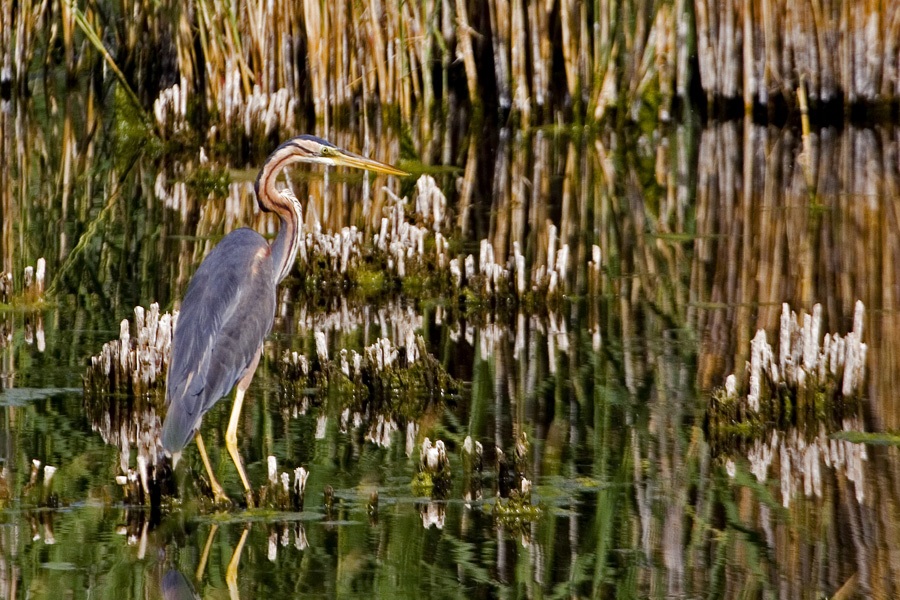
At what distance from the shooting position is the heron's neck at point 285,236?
19.8 feet

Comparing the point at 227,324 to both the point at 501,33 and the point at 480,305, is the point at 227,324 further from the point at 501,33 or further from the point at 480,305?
the point at 501,33

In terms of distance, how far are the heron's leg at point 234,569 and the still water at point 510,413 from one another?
0.04 ft

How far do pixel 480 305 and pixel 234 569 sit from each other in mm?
3797

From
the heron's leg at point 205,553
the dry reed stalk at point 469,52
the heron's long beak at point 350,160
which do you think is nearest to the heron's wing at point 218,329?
the heron's leg at point 205,553

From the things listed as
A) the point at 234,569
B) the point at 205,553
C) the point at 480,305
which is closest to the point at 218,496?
the point at 205,553

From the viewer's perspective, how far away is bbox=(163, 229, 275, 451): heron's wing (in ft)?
17.0

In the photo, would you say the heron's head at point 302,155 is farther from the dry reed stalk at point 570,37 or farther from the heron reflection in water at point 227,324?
the dry reed stalk at point 570,37

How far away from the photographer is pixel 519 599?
4434 millimetres

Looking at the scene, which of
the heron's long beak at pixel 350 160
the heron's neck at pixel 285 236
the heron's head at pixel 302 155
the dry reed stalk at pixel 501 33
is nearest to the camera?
the heron's neck at pixel 285 236

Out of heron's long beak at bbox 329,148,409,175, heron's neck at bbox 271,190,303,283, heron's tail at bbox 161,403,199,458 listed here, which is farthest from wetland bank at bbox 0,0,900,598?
heron's long beak at bbox 329,148,409,175

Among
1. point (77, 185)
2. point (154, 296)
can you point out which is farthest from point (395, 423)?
point (77, 185)

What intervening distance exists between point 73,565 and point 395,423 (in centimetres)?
188

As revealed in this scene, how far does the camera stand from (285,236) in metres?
6.06

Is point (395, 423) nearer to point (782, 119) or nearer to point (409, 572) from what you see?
point (409, 572)
